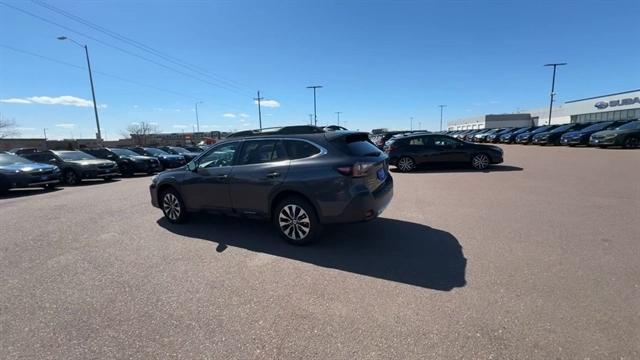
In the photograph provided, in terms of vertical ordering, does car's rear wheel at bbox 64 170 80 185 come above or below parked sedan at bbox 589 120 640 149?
below

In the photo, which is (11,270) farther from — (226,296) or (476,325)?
(476,325)

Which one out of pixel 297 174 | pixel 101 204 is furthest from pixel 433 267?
pixel 101 204

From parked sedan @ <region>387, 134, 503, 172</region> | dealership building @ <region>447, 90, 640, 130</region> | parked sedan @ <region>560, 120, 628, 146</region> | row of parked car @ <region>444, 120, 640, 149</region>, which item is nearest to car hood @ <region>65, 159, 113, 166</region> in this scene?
parked sedan @ <region>387, 134, 503, 172</region>

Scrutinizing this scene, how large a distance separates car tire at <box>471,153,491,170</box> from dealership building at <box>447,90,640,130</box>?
53.8 metres

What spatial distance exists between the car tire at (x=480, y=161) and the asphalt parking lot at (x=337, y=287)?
635 cm

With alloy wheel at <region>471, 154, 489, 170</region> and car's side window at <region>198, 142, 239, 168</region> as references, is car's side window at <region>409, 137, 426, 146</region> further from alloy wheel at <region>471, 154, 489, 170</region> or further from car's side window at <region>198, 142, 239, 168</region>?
car's side window at <region>198, 142, 239, 168</region>

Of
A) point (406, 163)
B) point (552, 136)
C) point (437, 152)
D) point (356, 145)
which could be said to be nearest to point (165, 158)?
point (406, 163)

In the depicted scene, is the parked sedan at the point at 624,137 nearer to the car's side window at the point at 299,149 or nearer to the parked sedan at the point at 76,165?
the car's side window at the point at 299,149

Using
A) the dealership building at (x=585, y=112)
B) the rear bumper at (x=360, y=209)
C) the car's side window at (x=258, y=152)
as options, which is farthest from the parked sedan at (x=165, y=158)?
the dealership building at (x=585, y=112)

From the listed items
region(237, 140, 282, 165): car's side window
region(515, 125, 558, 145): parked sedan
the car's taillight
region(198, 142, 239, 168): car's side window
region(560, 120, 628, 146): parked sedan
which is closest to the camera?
the car's taillight

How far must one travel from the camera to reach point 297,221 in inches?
187

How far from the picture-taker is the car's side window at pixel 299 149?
469 cm

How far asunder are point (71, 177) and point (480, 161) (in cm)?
1691

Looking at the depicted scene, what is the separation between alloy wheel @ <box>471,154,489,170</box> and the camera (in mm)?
12828
